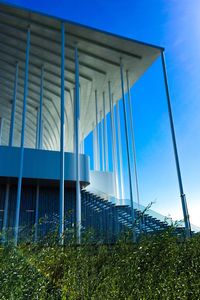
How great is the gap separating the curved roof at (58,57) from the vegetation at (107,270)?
44.9ft

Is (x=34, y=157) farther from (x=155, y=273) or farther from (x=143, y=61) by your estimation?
(x=155, y=273)

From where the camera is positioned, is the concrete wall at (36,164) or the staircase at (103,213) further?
the staircase at (103,213)

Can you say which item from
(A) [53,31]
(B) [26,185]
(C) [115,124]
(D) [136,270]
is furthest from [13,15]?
(D) [136,270]

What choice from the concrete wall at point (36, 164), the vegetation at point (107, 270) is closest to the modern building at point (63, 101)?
the concrete wall at point (36, 164)

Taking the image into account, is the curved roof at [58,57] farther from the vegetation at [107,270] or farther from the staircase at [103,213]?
the vegetation at [107,270]

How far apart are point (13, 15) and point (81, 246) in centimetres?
1377

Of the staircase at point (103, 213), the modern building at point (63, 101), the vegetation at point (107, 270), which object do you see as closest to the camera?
the vegetation at point (107, 270)

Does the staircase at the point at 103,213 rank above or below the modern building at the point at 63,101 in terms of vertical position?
below

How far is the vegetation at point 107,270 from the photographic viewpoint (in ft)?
12.6

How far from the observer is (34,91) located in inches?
881

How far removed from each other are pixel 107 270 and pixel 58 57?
52.6 feet

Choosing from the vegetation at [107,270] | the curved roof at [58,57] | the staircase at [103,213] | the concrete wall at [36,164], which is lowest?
the vegetation at [107,270]

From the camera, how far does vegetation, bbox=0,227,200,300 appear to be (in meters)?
3.84

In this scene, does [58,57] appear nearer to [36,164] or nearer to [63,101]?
[63,101]
